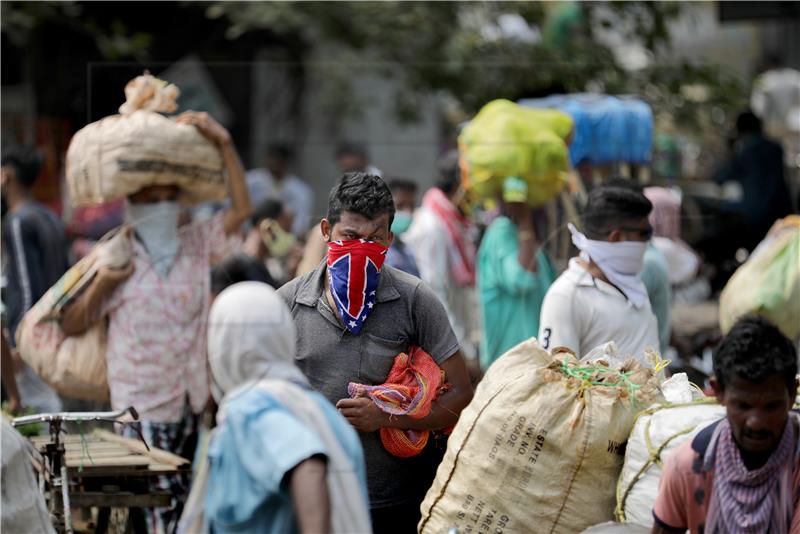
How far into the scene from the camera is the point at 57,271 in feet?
28.2

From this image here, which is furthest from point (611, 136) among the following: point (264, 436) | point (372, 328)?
point (264, 436)

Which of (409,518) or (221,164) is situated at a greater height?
(221,164)

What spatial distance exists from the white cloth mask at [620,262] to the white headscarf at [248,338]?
2541 mm

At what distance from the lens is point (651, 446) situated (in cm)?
420

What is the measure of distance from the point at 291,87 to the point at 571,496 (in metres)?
11.0

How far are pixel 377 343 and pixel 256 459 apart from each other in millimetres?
1453

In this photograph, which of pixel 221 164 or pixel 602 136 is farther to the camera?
pixel 602 136

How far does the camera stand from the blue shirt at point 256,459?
3.27m

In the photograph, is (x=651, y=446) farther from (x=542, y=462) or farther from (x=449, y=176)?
(x=449, y=176)

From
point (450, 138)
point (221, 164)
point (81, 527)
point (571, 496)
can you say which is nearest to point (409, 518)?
point (571, 496)

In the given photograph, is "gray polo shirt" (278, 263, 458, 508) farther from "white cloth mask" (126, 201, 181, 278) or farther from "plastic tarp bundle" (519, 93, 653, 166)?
"plastic tarp bundle" (519, 93, 653, 166)

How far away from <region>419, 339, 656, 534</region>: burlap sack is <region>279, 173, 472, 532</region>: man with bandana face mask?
0.29m

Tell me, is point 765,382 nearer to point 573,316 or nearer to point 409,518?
point 409,518

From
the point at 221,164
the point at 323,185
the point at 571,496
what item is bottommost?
the point at 323,185
